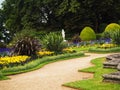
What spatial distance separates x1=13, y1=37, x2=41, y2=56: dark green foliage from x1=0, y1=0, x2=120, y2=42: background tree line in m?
24.3

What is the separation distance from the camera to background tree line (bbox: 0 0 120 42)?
45094mm

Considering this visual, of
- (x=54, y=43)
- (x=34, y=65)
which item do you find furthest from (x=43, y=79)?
(x=54, y=43)

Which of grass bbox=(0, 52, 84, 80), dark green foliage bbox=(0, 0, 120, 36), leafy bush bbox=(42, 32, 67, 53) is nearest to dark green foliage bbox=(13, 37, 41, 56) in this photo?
grass bbox=(0, 52, 84, 80)

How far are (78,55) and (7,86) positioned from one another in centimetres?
1020

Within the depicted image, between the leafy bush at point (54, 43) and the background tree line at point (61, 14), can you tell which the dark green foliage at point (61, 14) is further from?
the leafy bush at point (54, 43)

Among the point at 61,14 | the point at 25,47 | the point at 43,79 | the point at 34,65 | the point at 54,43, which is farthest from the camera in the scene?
the point at 61,14

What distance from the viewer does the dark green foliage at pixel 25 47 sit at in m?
19.1

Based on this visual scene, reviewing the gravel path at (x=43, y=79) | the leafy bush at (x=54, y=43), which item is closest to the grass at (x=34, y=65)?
the gravel path at (x=43, y=79)

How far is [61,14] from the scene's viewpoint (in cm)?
4619

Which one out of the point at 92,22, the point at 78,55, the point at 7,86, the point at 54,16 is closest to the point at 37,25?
the point at 54,16

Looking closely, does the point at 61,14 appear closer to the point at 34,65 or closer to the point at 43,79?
the point at 34,65

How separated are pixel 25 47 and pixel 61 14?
90.1 ft

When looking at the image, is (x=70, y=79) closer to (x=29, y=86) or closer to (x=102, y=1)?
(x=29, y=86)

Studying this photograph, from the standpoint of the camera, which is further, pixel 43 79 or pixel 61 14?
pixel 61 14
